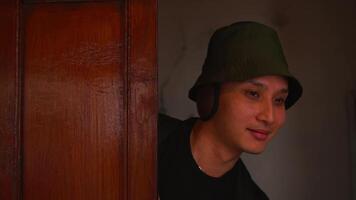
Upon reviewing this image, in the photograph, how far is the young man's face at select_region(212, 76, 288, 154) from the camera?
129cm

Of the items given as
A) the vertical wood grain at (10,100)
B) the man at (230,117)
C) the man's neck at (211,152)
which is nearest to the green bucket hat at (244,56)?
the man at (230,117)

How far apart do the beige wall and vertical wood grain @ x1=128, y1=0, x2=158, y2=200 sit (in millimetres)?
951

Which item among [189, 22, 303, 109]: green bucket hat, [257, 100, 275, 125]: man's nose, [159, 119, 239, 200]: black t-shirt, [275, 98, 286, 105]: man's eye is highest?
[189, 22, 303, 109]: green bucket hat

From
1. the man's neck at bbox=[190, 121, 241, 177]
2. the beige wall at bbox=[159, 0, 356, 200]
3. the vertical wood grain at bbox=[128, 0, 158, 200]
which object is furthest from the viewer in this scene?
the beige wall at bbox=[159, 0, 356, 200]

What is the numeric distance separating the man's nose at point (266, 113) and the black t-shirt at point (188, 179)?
0.83 feet

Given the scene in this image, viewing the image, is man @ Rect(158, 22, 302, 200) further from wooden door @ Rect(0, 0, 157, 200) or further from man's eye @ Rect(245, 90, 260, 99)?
wooden door @ Rect(0, 0, 157, 200)

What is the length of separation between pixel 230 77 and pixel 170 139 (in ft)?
1.12

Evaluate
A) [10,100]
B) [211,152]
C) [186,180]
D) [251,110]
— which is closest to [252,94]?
[251,110]

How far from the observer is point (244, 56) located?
4.13 feet

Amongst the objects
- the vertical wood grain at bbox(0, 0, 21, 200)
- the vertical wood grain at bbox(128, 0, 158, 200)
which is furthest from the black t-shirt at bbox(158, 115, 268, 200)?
the vertical wood grain at bbox(0, 0, 21, 200)

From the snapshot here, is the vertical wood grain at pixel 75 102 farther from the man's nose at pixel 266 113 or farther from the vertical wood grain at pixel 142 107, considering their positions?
the man's nose at pixel 266 113

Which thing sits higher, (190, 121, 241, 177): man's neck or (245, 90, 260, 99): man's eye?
(245, 90, 260, 99): man's eye

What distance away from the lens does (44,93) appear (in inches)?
42.6

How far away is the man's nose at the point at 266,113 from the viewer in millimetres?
1285
